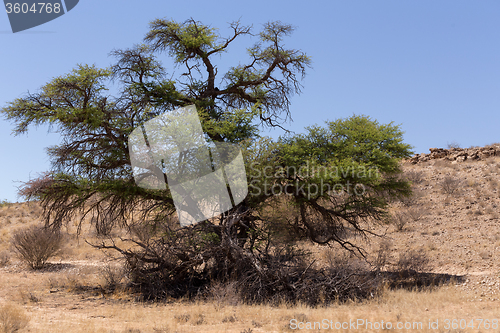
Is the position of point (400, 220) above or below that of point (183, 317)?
below

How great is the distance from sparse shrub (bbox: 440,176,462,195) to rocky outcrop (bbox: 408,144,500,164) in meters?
9.82

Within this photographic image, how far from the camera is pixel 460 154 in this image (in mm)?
40844

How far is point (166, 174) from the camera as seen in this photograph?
13.2 meters

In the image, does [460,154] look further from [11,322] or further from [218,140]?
[11,322]

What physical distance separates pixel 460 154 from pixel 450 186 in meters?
13.2

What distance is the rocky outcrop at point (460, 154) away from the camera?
39.4m

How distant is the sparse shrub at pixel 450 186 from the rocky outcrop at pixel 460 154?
32.2 feet

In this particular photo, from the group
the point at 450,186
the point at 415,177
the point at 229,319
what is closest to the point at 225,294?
the point at 229,319

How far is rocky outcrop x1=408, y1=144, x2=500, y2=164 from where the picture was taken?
129 feet

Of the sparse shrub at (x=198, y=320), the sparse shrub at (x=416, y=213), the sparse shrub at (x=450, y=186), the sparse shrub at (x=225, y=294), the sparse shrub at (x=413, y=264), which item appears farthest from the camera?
the sparse shrub at (x=450, y=186)

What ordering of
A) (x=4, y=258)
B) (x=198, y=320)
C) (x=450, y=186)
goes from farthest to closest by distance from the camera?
1. (x=450, y=186)
2. (x=4, y=258)
3. (x=198, y=320)

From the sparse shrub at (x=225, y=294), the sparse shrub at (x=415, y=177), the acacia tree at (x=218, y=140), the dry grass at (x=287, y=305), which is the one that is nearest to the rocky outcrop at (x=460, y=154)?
the sparse shrub at (x=415, y=177)

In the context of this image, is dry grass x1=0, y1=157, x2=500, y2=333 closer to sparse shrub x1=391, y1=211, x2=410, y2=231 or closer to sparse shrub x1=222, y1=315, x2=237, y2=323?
sparse shrub x1=222, y1=315, x2=237, y2=323

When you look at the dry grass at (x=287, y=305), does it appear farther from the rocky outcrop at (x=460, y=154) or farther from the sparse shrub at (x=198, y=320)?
the rocky outcrop at (x=460, y=154)
